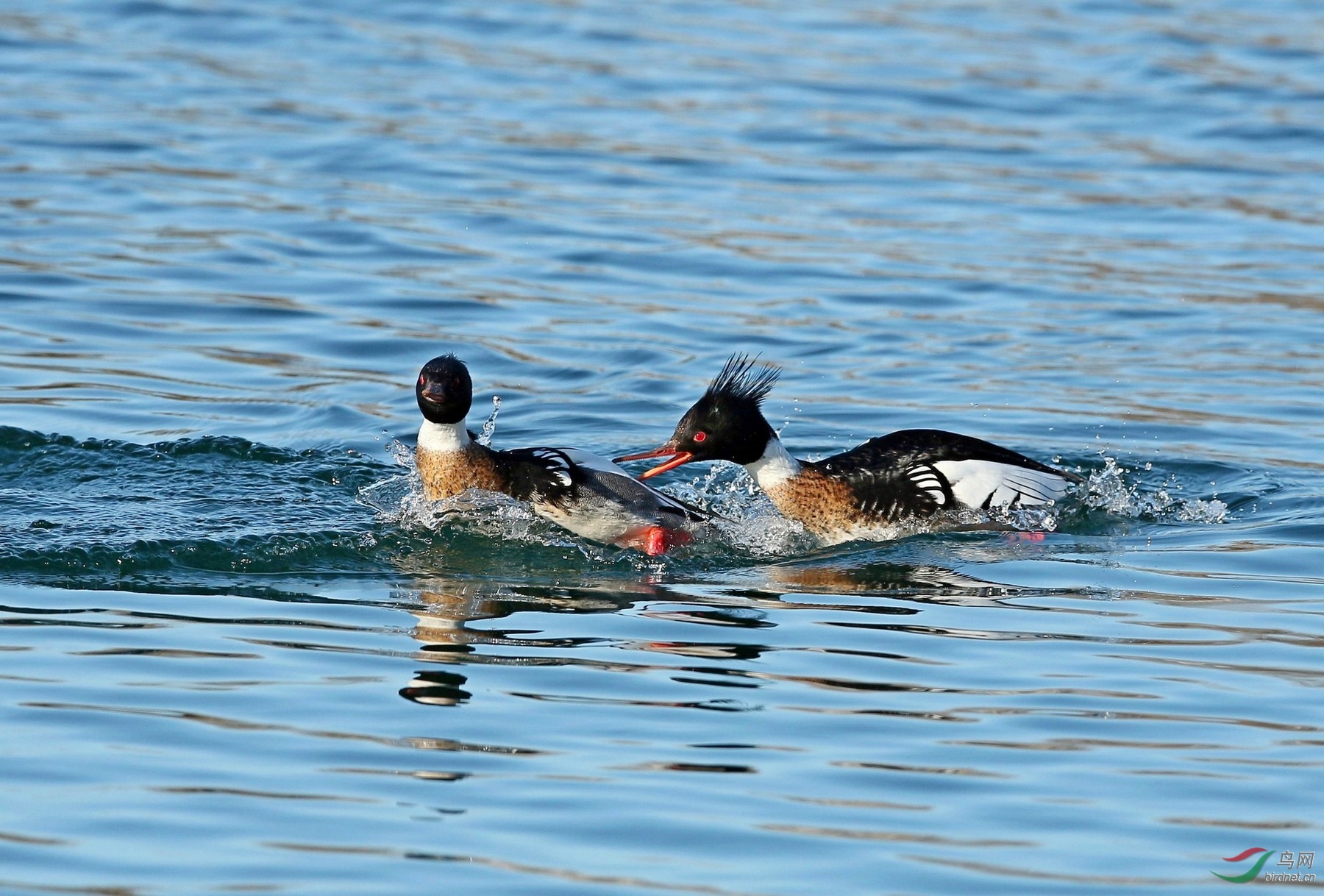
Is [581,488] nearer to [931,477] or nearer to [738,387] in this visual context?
[738,387]

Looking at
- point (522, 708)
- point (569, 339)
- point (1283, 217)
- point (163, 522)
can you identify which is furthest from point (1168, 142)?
point (522, 708)

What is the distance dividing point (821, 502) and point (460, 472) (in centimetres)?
178

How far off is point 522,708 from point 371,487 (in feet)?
11.0

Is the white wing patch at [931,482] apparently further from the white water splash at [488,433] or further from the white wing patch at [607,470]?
the white water splash at [488,433]

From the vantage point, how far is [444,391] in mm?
8648

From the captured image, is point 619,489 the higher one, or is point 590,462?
point 590,462

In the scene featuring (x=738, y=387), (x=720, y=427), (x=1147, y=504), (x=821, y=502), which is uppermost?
(x=738, y=387)

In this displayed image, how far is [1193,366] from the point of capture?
12.5m

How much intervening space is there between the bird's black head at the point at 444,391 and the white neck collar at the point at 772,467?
1505 mm

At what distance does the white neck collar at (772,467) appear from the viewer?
30.4 feet

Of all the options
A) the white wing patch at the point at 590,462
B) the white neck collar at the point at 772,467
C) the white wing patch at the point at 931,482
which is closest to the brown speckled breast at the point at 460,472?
the white wing patch at the point at 590,462

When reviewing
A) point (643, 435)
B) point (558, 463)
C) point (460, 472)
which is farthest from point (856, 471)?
point (643, 435)

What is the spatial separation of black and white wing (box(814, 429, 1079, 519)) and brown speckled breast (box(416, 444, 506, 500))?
5.43ft

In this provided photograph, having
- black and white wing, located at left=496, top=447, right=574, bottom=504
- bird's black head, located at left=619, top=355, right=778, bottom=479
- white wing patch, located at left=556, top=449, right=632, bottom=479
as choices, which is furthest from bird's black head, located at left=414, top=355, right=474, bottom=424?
bird's black head, located at left=619, top=355, right=778, bottom=479
